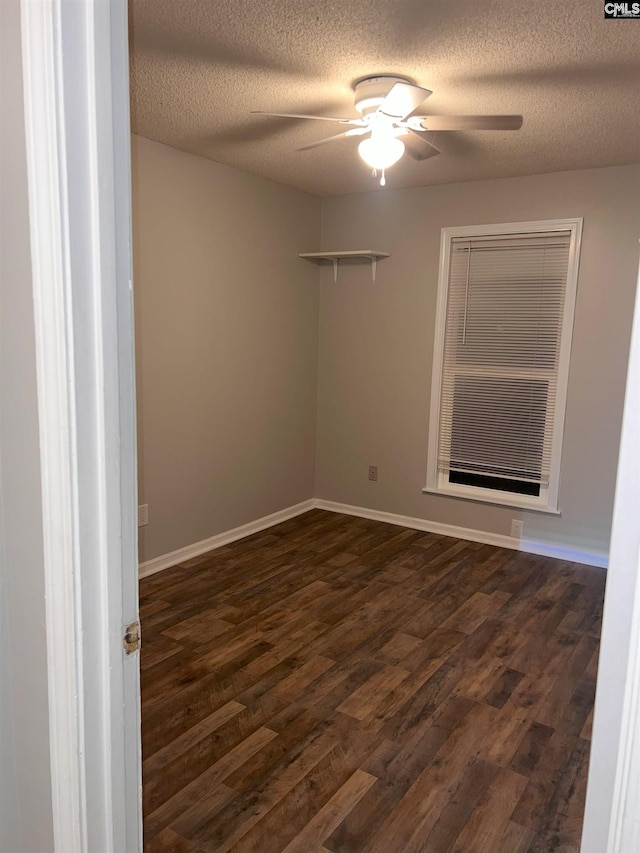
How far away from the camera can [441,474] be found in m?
4.66

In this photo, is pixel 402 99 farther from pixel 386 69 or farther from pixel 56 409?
pixel 56 409

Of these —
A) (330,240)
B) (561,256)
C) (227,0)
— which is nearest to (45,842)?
(227,0)

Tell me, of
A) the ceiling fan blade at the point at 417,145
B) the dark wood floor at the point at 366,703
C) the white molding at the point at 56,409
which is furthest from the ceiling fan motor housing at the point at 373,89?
the dark wood floor at the point at 366,703

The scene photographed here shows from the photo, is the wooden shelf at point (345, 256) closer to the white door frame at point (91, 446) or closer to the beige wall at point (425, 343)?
the beige wall at point (425, 343)

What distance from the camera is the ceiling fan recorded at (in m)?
2.33

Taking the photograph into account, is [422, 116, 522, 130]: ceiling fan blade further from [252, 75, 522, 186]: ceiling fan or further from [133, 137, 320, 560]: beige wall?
[133, 137, 320, 560]: beige wall

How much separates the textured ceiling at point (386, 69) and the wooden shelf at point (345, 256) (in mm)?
994

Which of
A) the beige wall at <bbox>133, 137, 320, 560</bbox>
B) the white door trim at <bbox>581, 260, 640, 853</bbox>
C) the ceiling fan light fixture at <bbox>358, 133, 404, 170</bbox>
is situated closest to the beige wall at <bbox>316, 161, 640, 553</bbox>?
the beige wall at <bbox>133, 137, 320, 560</bbox>

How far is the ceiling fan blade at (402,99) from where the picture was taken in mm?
2232

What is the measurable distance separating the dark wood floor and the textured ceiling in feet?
8.20

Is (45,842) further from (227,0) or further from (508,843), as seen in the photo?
(227,0)
